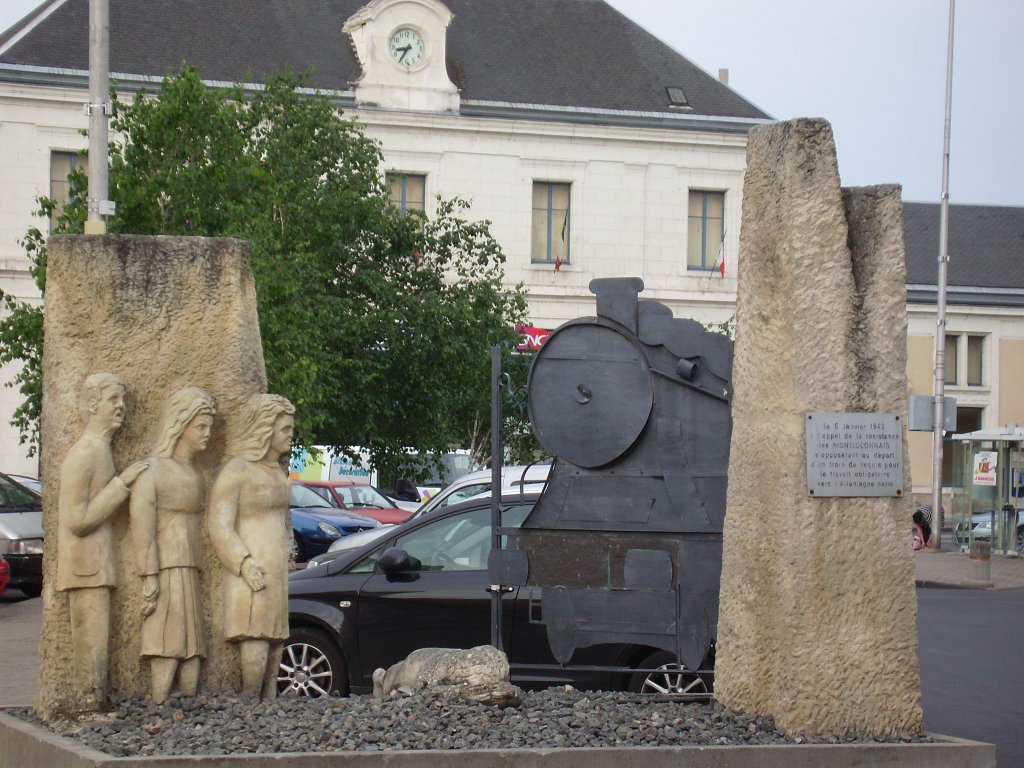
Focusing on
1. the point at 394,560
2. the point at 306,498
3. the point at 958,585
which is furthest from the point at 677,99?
the point at 394,560

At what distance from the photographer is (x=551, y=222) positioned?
49.1 metres

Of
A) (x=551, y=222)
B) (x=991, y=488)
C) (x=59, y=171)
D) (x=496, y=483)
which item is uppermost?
(x=59, y=171)

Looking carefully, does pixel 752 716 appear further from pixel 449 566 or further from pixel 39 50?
pixel 39 50

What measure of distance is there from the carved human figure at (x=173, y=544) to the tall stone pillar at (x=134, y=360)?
89 mm

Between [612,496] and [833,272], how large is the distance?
96.3 inches

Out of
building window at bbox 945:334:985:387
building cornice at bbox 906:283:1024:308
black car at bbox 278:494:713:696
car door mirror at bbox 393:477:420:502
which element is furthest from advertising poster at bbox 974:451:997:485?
building cornice at bbox 906:283:1024:308

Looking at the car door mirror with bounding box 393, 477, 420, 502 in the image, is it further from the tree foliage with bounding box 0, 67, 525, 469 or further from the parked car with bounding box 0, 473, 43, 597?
the parked car with bounding box 0, 473, 43, 597

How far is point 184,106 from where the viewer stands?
2234cm

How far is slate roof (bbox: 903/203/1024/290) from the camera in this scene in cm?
5519

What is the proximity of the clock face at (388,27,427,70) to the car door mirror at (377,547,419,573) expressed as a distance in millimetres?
37103

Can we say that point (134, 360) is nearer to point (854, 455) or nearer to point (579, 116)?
point (854, 455)

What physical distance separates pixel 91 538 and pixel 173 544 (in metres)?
0.40

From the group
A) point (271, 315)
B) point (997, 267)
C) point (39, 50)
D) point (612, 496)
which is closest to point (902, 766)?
point (612, 496)

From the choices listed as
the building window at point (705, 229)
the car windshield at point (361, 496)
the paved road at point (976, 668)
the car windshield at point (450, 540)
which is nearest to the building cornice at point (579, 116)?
the building window at point (705, 229)
